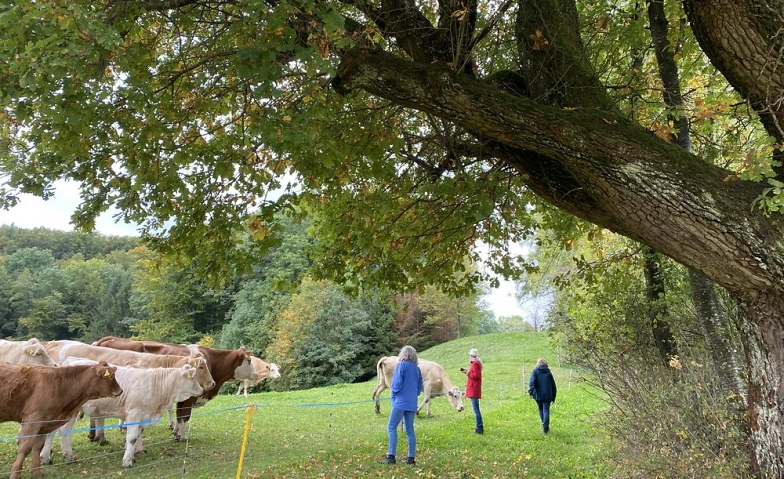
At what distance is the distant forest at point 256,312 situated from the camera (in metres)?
36.1

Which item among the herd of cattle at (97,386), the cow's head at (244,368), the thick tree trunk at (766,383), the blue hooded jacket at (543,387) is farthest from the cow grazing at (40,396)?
the blue hooded jacket at (543,387)

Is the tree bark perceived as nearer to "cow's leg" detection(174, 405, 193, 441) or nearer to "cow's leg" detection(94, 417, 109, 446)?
"cow's leg" detection(174, 405, 193, 441)

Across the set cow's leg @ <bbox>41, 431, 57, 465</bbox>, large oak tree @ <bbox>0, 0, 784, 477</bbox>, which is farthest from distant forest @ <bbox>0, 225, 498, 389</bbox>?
cow's leg @ <bbox>41, 431, 57, 465</bbox>

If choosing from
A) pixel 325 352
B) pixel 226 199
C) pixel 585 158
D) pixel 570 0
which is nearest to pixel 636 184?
pixel 585 158

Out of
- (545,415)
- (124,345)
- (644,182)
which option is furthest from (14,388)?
(545,415)

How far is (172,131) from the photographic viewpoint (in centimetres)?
655

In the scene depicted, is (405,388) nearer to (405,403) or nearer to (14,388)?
(405,403)

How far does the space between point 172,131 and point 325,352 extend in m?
30.8

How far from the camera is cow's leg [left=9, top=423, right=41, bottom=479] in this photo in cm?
721

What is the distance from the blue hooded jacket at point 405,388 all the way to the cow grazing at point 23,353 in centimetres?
634

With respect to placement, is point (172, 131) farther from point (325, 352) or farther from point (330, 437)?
point (325, 352)

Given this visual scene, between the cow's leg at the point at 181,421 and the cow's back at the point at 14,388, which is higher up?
the cow's back at the point at 14,388

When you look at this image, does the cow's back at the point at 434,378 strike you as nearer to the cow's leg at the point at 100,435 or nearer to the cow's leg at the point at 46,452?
the cow's leg at the point at 100,435

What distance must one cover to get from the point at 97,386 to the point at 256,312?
38.2 m
